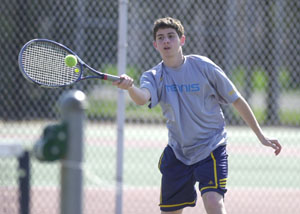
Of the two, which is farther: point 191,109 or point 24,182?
point 191,109

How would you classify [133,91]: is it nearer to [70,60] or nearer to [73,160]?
[70,60]

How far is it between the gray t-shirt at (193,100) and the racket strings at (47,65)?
0.52m

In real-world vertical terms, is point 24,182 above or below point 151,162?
above

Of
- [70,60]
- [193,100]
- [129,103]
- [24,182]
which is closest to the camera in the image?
[24,182]

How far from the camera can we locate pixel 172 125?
3844mm

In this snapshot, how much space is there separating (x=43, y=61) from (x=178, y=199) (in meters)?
1.33

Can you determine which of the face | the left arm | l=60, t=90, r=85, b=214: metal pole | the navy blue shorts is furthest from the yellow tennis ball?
l=60, t=90, r=85, b=214: metal pole

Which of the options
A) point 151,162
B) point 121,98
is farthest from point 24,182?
point 151,162

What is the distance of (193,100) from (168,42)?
43 cm

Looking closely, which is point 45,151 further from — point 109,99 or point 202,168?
point 109,99

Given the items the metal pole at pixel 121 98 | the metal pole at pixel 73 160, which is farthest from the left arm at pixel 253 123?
the metal pole at pixel 73 160

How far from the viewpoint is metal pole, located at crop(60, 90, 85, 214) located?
194 cm

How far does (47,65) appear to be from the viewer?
146 inches

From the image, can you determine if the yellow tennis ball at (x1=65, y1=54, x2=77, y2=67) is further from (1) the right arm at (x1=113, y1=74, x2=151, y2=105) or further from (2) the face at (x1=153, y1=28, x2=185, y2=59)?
(2) the face at (x1=153, y1=28, x2=185, y2=59)
